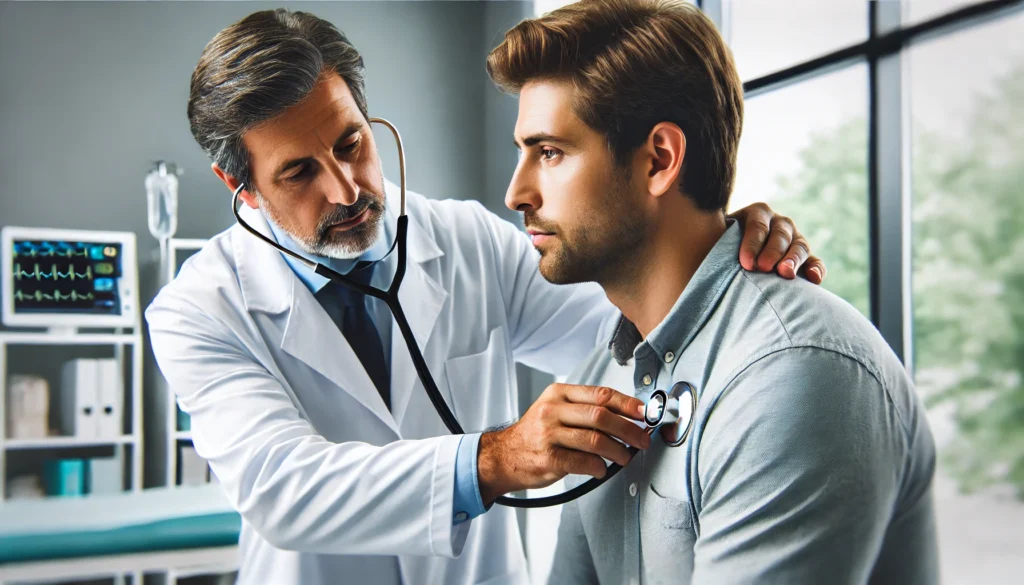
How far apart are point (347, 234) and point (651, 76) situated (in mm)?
577

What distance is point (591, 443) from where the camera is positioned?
848 mm

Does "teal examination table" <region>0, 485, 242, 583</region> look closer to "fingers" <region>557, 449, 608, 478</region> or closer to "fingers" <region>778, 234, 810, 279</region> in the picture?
"fingers" <region>557, 449, 608, 478</region>

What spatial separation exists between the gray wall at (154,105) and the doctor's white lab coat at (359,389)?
1.90 m

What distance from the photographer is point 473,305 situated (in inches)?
59.5

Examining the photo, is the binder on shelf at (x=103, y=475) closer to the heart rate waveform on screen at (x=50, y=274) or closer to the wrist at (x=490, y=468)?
the heart rate waveform on screen at (x=50, y=274)

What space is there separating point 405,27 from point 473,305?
2838 mm

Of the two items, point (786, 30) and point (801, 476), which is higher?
point (786, 30)

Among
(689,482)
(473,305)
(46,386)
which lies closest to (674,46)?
(689,482)

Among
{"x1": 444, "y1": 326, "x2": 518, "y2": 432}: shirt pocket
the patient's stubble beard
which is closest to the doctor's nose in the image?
{"x1": 444, "y1": 326, "x2": 518, "y2": 432}: shirt pocket

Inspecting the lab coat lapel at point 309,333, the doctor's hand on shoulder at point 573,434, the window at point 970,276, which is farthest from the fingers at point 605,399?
the window at point 970,276

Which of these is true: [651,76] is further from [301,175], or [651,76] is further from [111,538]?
[111,538]

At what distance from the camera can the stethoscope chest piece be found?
904 mm

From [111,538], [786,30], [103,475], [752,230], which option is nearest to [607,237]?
[752,230]

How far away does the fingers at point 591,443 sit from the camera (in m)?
0.85
